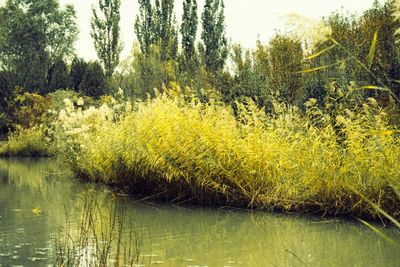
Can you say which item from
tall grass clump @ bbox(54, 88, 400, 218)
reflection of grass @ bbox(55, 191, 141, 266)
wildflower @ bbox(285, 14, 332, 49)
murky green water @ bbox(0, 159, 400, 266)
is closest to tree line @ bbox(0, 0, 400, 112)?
tall grass clump @ bbox(54, 88, 400, 218)

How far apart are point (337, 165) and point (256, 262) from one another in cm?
283

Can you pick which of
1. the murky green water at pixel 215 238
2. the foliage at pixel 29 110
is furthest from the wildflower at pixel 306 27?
the foliage at pixel 29 110

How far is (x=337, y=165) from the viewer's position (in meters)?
7.77

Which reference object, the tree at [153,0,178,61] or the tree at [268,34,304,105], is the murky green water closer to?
the tree at [268,34,304,105]

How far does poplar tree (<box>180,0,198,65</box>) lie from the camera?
27812 millimetres

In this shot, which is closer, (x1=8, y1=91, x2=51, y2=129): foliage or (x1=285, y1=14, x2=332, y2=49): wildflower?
(x1=285, y1=14, x2=332, y2=49): wildflower

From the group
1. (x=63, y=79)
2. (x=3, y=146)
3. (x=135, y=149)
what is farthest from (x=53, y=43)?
(x=135, y=149)

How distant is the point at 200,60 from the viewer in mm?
26562

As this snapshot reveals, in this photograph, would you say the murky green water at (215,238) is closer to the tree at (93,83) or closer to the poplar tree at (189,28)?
the poplar tree at (189,28)

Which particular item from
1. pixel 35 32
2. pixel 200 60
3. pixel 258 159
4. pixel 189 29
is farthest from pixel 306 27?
pixel 35 32

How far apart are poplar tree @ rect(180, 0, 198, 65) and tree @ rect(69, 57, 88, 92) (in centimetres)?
630

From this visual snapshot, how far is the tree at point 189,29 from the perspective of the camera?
2779cm

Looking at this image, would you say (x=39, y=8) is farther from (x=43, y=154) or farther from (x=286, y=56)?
(x=286, y=56)

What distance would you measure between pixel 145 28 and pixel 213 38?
375 cm
